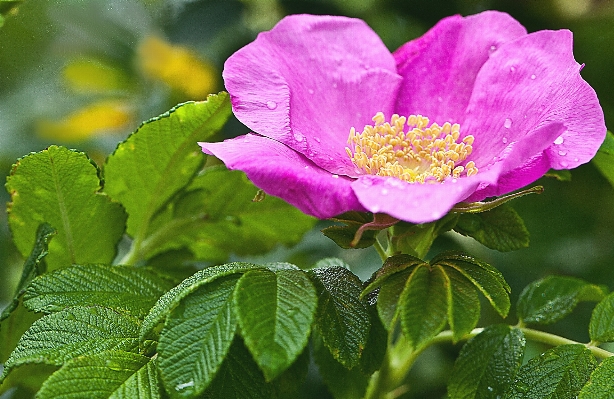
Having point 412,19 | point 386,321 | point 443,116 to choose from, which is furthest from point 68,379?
point 412,19

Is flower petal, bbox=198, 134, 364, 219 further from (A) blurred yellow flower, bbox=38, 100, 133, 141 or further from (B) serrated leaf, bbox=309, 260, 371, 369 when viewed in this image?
(A) blurred yellow flower, bbox=38, 100, 133, 141

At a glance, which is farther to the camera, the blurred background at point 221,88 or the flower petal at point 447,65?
the blurred background at point 221,88

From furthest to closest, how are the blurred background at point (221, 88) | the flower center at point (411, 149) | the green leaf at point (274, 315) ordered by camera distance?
the blurred background at point (221, 88)
the flower center at point (411, 149)
the green leaf at point (274, 315)

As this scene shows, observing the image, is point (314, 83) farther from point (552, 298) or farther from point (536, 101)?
point (552, 298)

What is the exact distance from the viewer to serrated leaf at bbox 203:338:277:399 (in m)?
0.47

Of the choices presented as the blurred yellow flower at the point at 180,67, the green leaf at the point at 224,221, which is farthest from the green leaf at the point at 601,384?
the blurred yellow flower at the point at 180,67

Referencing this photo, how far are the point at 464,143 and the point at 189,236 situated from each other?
1.00 ft

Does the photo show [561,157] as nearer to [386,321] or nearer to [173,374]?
[386,321]

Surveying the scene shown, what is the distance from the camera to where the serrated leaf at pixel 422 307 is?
423mm

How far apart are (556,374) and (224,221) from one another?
37cm

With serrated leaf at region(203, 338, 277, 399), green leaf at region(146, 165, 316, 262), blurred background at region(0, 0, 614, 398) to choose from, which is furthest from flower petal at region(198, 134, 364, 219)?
blurred background at region(0, 0, 614, 398)

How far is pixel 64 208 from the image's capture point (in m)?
0.60

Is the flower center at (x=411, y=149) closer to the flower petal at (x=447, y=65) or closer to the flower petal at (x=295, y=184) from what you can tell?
the flower petal at (x=447, y=65)

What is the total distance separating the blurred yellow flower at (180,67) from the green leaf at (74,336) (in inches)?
25.4
